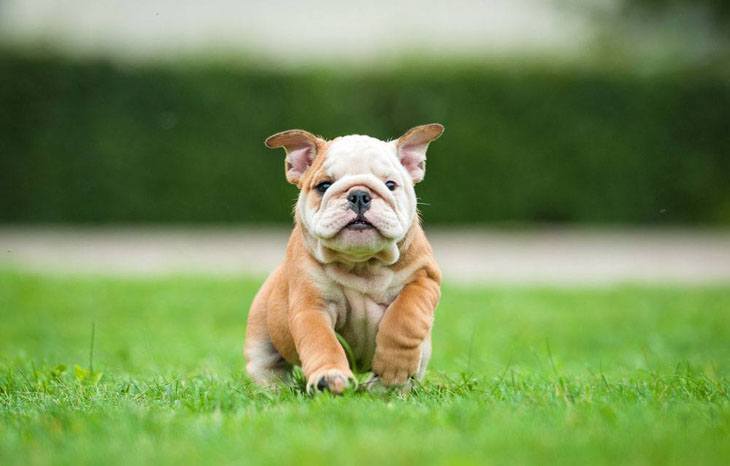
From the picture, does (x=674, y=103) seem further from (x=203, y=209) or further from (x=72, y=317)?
(x=72, y=317)

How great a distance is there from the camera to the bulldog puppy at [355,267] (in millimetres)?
4109

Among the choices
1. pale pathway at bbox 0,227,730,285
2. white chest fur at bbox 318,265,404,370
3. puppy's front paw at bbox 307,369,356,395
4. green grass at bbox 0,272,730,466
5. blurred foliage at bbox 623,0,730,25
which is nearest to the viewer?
green grass at bbox 0,272,730,466

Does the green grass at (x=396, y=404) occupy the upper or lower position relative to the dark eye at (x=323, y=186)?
lower

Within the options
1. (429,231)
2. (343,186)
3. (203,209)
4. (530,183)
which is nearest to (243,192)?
(203,209)

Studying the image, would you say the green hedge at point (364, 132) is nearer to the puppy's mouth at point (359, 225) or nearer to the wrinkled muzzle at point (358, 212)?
the wrinkled muzzle at point (358, 212)

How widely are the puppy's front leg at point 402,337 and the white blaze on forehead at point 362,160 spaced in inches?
20.9

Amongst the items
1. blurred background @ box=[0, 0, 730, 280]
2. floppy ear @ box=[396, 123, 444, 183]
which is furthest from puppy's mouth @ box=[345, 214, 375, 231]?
blurred background @ box=[0, 0, 730, 280]

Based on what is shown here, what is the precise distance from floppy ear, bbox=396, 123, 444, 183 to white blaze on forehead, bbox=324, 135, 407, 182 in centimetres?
12

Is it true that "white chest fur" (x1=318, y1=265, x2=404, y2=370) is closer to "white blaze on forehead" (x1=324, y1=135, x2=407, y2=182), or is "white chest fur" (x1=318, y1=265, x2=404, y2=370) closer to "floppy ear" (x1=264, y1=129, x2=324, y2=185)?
"white blaze on forehead" (x1=324, y1=135, x2=407, y2=182)

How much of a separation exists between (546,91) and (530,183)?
1734mm

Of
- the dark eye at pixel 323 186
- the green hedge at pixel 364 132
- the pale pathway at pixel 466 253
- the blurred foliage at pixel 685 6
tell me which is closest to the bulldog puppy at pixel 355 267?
the dark eye at pixel 323 186

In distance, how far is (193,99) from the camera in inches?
693

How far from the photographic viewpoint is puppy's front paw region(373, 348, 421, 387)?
4246 mm

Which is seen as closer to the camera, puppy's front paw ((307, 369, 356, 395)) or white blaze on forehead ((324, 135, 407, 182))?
puppy's front paw ((307, 369, 356, 395))
